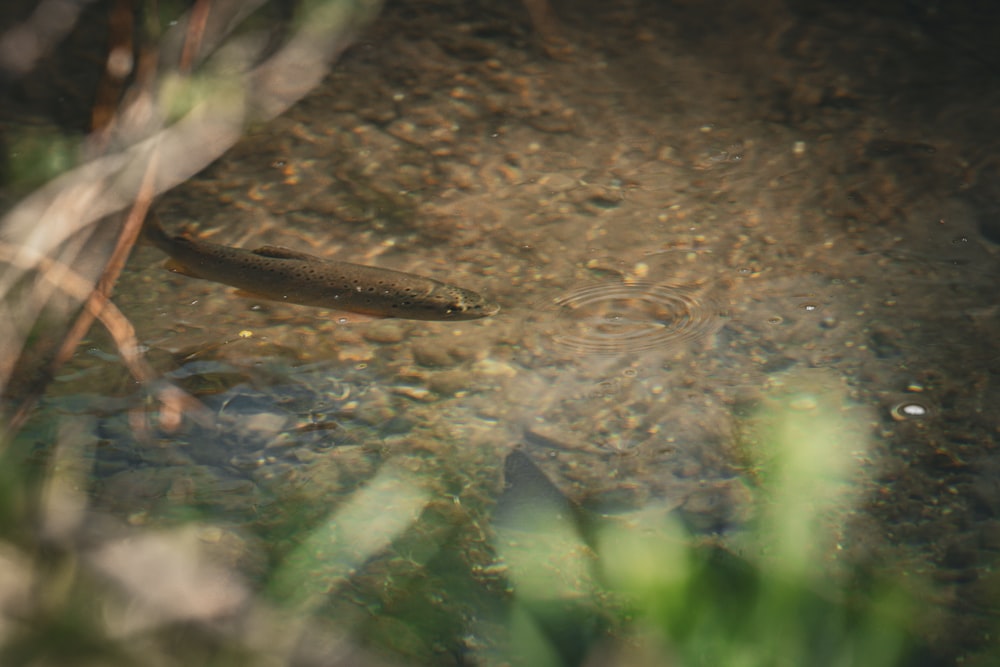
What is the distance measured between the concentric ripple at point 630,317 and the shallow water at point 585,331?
0.04 feet

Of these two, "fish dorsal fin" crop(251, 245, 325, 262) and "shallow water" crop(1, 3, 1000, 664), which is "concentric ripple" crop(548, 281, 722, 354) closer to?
"shallow water" crop(1, 3, 1000, 664)

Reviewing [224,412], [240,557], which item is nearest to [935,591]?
[240,557]

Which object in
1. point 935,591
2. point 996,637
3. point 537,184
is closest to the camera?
point 996,637

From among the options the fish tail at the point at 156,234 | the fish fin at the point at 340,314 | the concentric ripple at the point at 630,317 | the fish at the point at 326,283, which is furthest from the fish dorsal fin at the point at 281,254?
the concentric ripple at the point at 630,317

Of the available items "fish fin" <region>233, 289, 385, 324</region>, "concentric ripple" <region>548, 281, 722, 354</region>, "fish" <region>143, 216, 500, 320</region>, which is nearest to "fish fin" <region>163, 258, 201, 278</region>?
"fish" <region>143, 216, 500, 320</region>

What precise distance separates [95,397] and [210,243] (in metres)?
0.84

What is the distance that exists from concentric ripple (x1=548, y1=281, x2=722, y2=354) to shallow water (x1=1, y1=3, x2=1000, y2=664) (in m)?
0.01

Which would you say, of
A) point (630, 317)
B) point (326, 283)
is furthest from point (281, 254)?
point (630, 317)

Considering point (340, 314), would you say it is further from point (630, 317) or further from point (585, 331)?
point (630, 317)

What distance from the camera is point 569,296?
3.45 m

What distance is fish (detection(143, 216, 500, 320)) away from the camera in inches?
131

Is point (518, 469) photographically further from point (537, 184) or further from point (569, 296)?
point (537, 184)

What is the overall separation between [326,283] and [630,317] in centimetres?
114

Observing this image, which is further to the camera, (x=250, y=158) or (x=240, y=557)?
(x=250, y=158)
